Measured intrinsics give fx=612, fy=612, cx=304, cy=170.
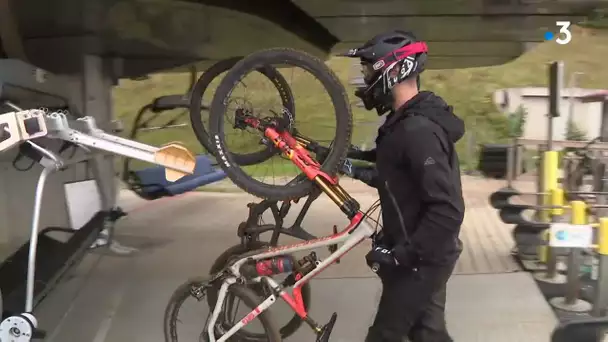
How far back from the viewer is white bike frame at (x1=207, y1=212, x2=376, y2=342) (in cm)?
295

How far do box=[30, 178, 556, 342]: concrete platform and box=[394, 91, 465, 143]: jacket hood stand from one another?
193 cm

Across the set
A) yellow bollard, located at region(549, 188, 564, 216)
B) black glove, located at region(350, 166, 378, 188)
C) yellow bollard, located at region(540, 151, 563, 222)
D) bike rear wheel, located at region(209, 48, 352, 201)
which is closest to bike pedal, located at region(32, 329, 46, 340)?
bike rear wheel, located at region(209, 48, 352, 201)

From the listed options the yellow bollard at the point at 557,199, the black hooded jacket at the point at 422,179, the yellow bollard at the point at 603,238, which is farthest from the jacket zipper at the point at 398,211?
the yellow bollard at the point at 557,199

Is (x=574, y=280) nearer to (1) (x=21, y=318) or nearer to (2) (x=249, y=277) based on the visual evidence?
(2) (x=249, y=277)

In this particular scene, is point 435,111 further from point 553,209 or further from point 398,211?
point 553,209

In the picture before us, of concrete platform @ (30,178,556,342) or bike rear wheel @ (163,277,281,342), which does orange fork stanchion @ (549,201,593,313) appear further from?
bike rear wheel @ (163,277,281,342)

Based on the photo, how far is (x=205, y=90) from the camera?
11.1 feet

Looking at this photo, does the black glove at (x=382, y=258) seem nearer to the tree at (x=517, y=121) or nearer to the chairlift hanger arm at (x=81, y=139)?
the chairlift hanger arm at (x=81, y=139)

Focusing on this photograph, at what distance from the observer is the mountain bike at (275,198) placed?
8.69ft

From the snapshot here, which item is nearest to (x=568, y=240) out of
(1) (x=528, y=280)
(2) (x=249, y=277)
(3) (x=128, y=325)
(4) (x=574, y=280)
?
(4) (x=574, y=280)

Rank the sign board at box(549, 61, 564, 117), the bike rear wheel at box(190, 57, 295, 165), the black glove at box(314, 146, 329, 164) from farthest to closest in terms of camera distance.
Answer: the sign board at box(549, 61, 564, 117), the bike rear wheel at box(190, 57, 295, 165), the black glove at box(314, 146, 329, 164)

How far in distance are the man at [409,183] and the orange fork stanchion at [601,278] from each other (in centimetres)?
139

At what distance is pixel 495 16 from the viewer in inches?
199

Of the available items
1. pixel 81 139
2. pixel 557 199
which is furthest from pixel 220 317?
pixel 557 199
